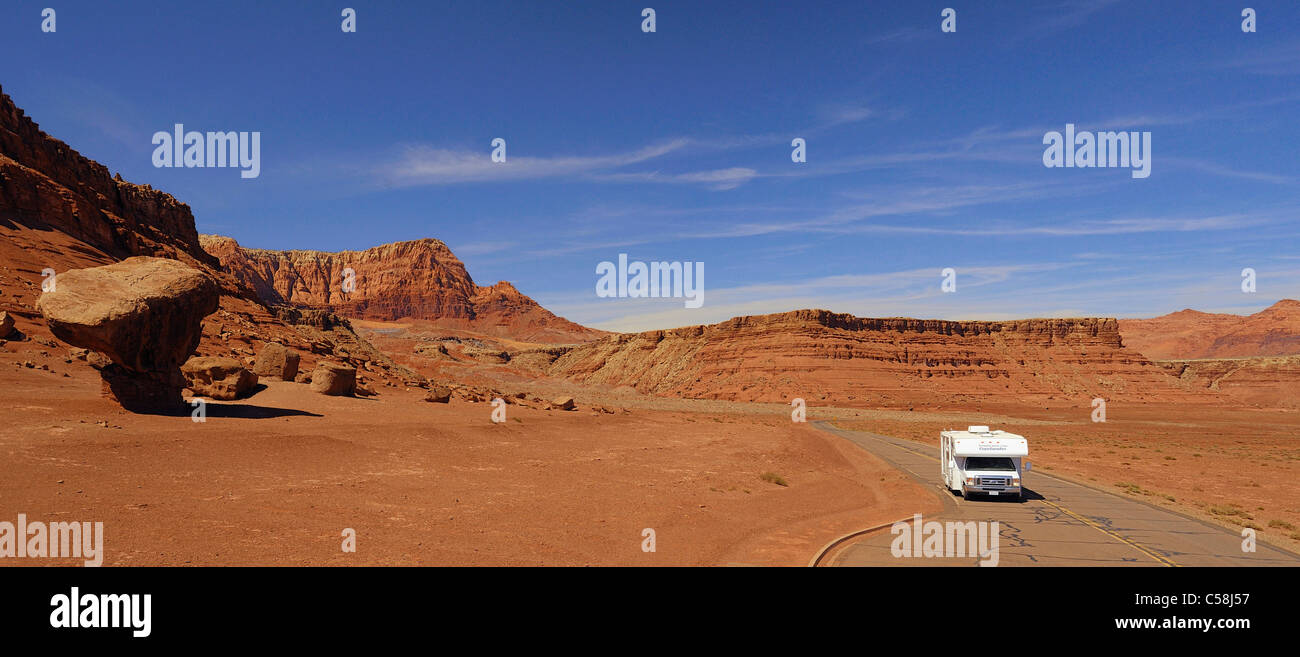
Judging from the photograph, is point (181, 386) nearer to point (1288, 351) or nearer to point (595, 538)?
point (595, 538)

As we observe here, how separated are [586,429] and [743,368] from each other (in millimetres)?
66453

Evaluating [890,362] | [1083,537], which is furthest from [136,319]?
[890,362]

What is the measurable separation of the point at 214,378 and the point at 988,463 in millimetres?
31306

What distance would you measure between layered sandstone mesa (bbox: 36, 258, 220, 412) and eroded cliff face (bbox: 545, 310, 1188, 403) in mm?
77400

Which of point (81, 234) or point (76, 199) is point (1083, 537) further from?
point (76, 199)

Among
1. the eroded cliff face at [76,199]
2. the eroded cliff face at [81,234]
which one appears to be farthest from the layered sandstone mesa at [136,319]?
the eroded cliff face at [76,199]

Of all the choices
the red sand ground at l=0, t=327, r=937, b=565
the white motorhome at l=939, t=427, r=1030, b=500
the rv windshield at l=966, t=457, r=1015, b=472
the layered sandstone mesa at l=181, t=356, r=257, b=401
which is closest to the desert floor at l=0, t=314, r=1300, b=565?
the red sand ground at l=0, t=327, r=937, b=565

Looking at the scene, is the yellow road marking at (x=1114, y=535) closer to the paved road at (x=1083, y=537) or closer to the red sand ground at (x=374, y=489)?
the paved road at (x=1083, y=537)

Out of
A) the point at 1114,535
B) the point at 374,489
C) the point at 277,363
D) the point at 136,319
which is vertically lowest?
the point at 1114,535

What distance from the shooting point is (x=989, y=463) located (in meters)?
21.9

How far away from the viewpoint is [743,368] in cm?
9881

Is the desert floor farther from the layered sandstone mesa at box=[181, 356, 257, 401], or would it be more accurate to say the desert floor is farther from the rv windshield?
the rv windshield
